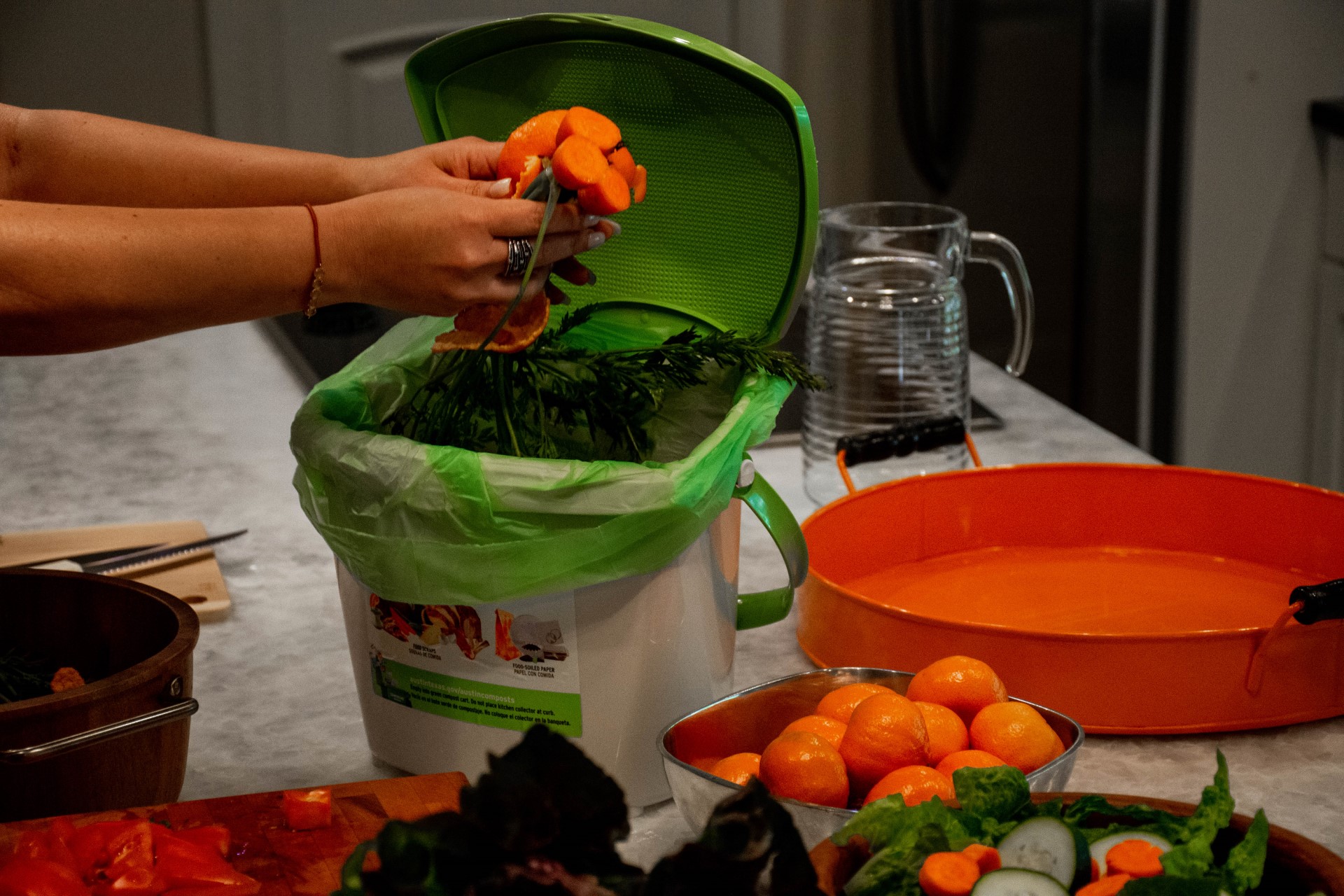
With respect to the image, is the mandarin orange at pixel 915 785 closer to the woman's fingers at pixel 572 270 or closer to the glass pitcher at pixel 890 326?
the woman's fingers at pixel 572 270

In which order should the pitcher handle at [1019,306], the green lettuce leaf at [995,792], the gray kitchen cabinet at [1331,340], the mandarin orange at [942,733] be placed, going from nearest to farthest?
the green lettuce leaf at [995,792]
the mandarin orange at [942,733]
the pitcher handle at [1019,306]
the gray kitchen cabinet at [1331,340]

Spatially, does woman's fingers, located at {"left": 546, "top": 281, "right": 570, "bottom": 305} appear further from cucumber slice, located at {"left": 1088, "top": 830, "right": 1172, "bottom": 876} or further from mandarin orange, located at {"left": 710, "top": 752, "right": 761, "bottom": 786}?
cucumber slice, located at {"left": 1088, "top": 830, "right": 1172, "bottom": 876}

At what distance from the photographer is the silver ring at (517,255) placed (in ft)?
2.57

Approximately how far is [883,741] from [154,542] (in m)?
0.73

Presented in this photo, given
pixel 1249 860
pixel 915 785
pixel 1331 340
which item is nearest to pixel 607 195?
pixel 915 785

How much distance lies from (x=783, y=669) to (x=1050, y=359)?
59.8 inches

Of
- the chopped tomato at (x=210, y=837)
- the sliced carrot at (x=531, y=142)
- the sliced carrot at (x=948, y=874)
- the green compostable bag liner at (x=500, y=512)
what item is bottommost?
the chopped tomato at (x=210, y=837)

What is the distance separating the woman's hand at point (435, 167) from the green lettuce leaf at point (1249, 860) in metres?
0.60

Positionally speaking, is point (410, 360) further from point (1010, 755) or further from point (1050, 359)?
point (1050, 359)

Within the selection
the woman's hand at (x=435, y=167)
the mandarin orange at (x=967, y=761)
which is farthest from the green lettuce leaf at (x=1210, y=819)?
the woman's hand at (x=435, y=167)

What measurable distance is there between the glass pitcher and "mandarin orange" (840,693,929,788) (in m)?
0.60

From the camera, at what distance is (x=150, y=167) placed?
3.24 ft

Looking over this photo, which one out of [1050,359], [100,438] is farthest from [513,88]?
[1050,359]

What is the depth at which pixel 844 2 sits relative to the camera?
10.0 ft
